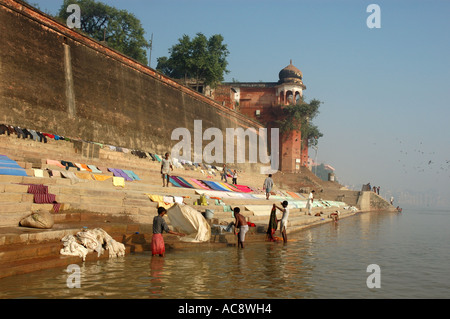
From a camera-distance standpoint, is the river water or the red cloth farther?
the red cloth

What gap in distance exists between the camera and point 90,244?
7055mm

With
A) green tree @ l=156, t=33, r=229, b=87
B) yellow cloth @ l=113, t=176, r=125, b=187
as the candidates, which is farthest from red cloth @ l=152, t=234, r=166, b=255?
green tree @ l=156, t=33, r=229, b=87

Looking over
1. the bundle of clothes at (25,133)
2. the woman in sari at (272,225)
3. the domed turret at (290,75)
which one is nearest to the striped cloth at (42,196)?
the bundle of clothes at (25,133)

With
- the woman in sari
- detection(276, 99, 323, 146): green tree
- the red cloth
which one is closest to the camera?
the red cloth

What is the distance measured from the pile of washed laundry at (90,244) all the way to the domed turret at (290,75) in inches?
1454

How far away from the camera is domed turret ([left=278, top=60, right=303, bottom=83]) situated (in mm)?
42375

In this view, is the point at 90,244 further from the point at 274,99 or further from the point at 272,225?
the point at 274,99

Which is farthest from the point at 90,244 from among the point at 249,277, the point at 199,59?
the point at 199,59

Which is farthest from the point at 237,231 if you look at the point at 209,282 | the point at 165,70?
the point at 165,70

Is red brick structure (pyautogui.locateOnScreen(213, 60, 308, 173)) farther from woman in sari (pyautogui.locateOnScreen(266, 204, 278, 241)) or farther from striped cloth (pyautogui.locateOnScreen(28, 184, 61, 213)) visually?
striped cloth (pyautogui.locateOnScreen(28, 184, 61, 213))

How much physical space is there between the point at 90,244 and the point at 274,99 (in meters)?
37.5

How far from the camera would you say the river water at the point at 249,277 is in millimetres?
5273
